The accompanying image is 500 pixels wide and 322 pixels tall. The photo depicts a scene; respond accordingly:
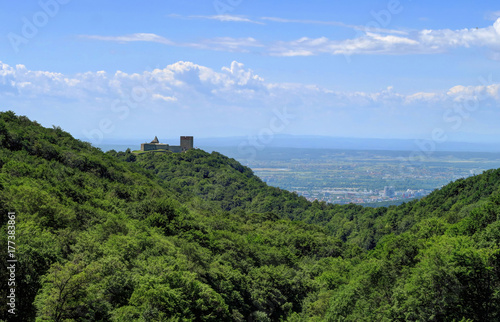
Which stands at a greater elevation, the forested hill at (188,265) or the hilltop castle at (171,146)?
the hilltop castle at (171,146)

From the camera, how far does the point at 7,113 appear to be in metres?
59.3

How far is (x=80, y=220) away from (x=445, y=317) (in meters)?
22.0

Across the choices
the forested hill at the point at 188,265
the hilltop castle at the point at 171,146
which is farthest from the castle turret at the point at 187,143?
the forested hill at the point at 188,265

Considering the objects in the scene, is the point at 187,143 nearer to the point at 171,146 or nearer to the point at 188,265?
the point at 171,146

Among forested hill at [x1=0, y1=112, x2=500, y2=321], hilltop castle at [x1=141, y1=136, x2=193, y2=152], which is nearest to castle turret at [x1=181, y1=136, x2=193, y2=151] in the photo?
hilltop castle at [x1=141, y1=136, x2=193, y2=152]

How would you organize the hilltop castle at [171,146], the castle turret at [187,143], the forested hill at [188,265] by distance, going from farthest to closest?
1. the castle turret at [187,143]
2. the hilltop castle at [171,146]
3. the forested hill at [188,265]

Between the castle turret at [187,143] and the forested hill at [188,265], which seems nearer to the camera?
the forested hill at [188,265]

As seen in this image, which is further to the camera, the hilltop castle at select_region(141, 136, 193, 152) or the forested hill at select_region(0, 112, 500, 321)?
the hilltop castle at select_region(141, 136, 193, 152)

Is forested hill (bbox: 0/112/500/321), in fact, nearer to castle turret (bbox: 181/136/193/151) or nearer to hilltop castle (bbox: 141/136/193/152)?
hilltop castle (bbox: 141/136/193/152)

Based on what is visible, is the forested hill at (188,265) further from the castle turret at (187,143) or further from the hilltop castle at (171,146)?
the castle turret at (187,143)

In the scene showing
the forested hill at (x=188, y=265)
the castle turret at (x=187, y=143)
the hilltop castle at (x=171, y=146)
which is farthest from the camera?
the castle turret at (x=187, y=143)

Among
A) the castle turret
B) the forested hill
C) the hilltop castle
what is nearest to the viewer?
the forested hill

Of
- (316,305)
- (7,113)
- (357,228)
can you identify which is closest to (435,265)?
(316,305)

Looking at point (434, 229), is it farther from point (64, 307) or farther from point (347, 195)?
point (347, 195)
